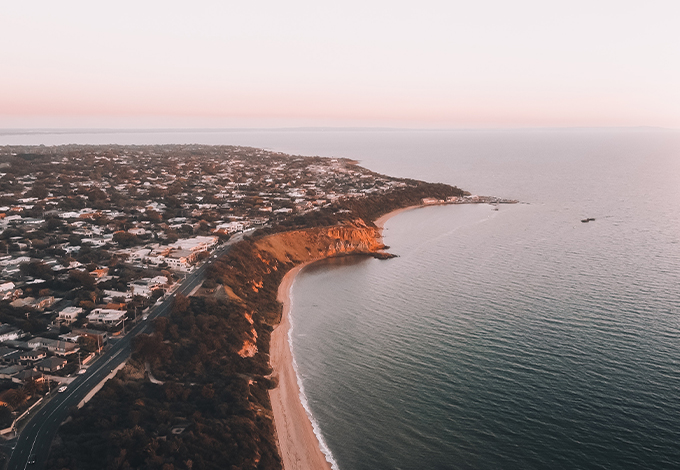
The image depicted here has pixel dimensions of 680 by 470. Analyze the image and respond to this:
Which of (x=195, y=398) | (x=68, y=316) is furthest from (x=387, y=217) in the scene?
(x=195, y=398)


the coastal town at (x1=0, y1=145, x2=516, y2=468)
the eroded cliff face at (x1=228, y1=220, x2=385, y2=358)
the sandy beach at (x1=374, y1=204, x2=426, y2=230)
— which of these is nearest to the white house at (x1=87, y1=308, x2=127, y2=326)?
the coastal town at (x1=0, y1=145, x2=516, y2=468)

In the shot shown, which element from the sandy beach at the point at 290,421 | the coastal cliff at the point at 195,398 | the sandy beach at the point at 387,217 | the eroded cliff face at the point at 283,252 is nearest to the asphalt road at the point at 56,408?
the coastal cliff at the point at 195,398

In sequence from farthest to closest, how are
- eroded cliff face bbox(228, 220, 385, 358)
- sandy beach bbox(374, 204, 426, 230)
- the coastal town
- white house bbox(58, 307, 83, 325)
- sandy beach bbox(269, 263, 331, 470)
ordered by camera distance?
sandy beach bbox(374, 204, 426, 230) → eroded cliff face bbox(228, 220, 385, 358) → white house bbox(58, 307, 83, 325) → the coastal town → sandy beach bbox(269, 263, 331, 470)

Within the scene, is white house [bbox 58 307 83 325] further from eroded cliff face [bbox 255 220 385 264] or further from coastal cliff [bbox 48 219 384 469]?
eroded cliff face [bbox 255 220 385 264]

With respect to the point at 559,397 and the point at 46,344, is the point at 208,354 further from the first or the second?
the point at 559,397

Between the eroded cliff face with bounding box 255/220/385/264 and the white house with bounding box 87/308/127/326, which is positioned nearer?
the white house with bounding box 87/308/127/326

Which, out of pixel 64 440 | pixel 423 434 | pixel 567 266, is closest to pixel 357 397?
pixel 423 434

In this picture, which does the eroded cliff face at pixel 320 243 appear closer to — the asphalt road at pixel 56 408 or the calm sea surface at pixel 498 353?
the calm sea surface at pixel 498 353
